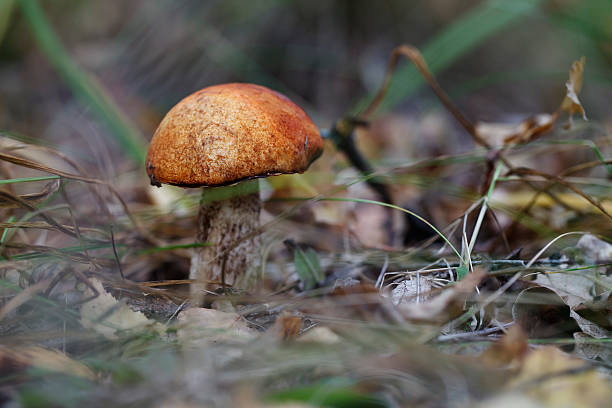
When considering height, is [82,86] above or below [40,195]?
above

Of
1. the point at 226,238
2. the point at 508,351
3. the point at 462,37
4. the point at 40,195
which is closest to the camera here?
the point at 508,351

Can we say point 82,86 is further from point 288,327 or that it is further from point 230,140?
point 288,327

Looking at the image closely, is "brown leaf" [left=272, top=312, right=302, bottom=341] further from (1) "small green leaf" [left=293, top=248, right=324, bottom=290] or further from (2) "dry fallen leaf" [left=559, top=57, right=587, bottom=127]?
(2) "dry fallen leaf" [left=559, top=57, right=587, bottom=127]

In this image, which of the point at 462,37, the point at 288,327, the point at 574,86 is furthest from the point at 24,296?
the point at 462,37

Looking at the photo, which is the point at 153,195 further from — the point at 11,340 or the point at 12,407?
the point at 12,407

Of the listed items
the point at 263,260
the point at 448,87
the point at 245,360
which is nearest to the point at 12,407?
the point at 245,360

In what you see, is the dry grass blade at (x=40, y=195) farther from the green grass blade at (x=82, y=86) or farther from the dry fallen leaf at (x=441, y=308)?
the dry fallen leaf at (x=441, y=308)

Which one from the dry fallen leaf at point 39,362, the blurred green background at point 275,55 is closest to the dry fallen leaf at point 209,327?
the dry fallen leaf at point 39,362
